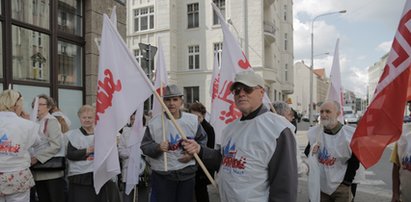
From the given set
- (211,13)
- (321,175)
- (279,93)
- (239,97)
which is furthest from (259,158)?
(279,93)

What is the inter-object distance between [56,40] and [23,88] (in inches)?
52.9

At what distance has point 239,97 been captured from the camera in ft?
8.62

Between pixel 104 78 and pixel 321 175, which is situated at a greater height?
pixel 104 78

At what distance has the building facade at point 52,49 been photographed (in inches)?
285

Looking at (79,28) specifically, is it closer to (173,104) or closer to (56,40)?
(56,40)

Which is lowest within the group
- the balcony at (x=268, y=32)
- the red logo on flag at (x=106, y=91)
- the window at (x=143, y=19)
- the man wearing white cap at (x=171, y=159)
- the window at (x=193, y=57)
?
the man wearing white cap at (x=171, y=159)

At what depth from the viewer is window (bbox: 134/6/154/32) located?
30219 millimetres

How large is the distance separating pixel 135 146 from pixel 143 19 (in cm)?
2729

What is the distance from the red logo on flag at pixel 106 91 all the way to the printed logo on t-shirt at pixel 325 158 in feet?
7.60

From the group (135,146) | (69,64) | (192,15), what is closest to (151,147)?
(135,146)

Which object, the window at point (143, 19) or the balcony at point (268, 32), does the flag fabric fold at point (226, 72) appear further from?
the window at point (143, 19)

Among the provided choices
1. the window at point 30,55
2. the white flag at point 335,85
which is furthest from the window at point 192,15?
the white flag at point 335,85

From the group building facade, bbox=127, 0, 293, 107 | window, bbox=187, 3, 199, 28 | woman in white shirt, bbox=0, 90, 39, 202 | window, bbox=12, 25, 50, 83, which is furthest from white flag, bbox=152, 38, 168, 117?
window, bbox=187, 3, 199, 28

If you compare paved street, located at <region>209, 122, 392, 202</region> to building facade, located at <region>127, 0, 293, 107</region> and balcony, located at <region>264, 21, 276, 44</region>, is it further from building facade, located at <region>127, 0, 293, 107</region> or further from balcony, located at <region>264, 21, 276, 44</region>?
balcony, located at <region>264, 21, 276, 44</region>
